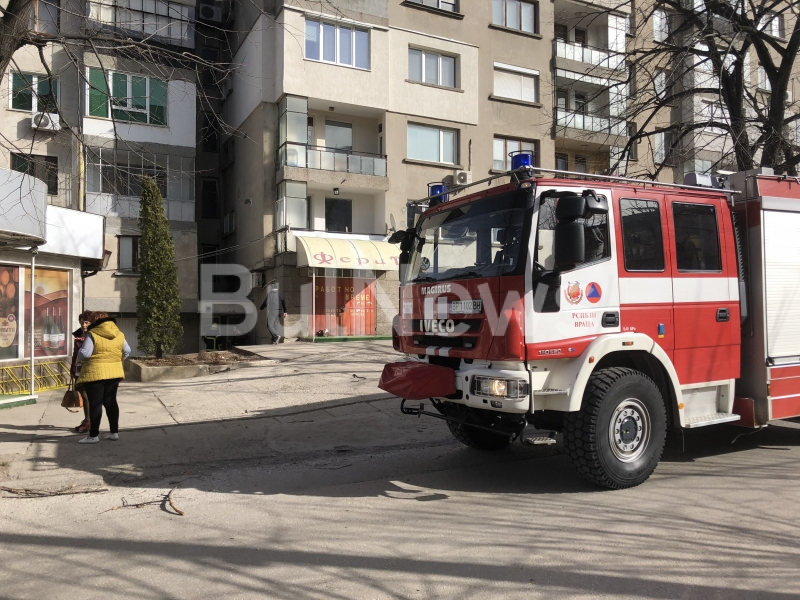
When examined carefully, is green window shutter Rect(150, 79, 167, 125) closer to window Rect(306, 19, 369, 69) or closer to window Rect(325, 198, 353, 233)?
window Rect(306, 19, 369, 69)

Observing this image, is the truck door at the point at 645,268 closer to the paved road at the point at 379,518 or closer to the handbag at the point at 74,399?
the paved road at the point at 379,518

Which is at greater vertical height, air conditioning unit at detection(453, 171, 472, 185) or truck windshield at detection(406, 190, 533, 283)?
air conditioning unit at detection(453, 171, 472, 185)

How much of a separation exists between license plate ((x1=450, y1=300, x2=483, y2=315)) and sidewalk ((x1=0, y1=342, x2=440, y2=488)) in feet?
9.47

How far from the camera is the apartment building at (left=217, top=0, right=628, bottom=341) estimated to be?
22562 millimetres

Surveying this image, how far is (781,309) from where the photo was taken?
Result: 691cm

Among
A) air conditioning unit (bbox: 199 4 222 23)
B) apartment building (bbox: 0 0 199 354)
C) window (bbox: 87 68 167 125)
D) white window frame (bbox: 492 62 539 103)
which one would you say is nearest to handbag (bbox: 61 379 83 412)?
apartment building (bbox: 0 0 199 354)

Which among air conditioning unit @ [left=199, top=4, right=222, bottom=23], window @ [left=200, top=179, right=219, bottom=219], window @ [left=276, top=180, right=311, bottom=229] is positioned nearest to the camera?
window @ [left=276, top=180, right=311, bottom=229]

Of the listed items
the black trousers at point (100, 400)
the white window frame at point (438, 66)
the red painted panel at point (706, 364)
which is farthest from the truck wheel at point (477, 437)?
the white window frame at point (438, 66)

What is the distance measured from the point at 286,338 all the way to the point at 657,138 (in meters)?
17.2

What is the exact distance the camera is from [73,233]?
13828mm

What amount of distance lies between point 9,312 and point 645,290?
11.8 m

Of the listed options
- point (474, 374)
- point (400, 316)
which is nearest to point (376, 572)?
point (474, 374)

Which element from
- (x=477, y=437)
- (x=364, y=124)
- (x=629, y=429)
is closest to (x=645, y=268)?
(x=629, y=429)

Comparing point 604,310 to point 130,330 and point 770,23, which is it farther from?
point 130,330
